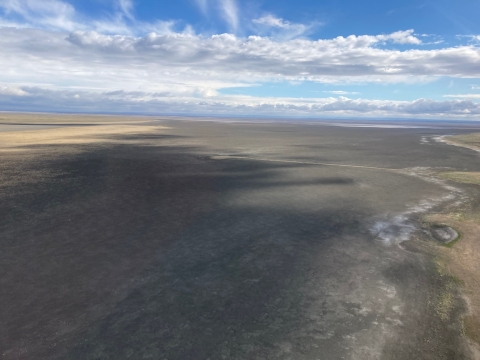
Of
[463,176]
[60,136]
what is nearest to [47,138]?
[60,136]

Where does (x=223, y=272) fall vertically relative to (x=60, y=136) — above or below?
above

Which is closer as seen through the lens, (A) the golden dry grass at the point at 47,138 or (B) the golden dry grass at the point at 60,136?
(B) the golden dry grass at the point at 60,136

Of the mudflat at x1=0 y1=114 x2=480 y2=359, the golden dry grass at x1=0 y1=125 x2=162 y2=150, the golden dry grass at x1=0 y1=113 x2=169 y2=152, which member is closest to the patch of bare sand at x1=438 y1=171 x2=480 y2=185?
the mudflat at x1=0 y1=114 x2=480 y2=359

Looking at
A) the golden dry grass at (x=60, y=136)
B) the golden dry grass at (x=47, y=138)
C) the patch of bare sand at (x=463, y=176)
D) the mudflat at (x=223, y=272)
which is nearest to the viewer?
the mudflat at (x=223, y=272)

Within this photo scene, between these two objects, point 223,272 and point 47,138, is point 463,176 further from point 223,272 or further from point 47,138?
point 47,138

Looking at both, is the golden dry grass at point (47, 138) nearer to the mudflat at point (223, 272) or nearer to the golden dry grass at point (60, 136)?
the golden dry grass at point (60, 136)

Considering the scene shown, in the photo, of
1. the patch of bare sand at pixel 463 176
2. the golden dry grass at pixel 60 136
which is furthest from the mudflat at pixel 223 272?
the golden dry grass at pixel 60 136

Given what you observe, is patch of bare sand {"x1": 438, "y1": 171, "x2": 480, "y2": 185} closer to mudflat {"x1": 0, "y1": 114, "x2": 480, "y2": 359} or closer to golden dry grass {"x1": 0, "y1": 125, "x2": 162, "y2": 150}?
mudflat {"x1": 0, "y1": 114, "x2": 480, "y2": 359}

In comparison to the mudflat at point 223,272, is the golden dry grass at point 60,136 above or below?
below

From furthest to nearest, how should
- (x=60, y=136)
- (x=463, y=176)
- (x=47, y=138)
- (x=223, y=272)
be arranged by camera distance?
(x=60, y=136), (x=47, y=138), (x=463, y=176), (x=223, y=272)
